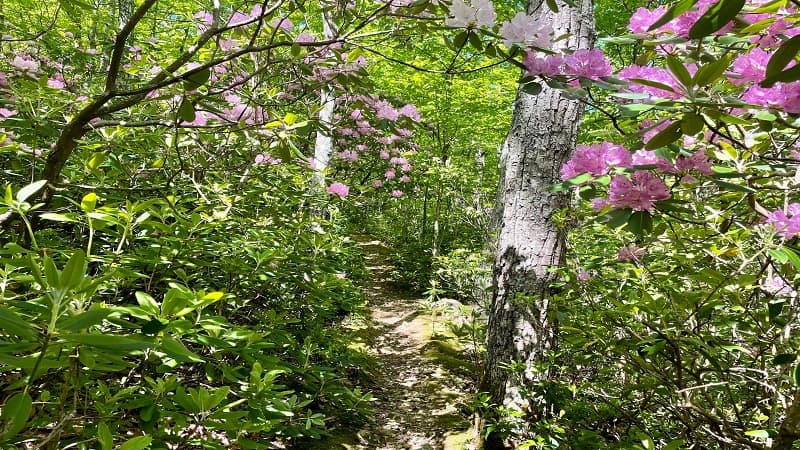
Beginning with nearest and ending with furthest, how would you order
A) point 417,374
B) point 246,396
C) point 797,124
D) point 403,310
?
point 797,124, point 246,396, point 417,374, point 403,310

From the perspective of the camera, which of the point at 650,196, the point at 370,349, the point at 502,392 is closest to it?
the point at 650,196

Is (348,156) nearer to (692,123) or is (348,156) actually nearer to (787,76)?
(692,123)

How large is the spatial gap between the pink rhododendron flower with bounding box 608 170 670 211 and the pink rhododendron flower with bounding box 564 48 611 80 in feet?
1.04

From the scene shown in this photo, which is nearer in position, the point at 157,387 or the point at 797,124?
the point at 797,124

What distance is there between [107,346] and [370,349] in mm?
4906

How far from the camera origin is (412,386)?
466cm

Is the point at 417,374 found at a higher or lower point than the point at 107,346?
lower

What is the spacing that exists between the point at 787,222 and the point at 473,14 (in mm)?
1042

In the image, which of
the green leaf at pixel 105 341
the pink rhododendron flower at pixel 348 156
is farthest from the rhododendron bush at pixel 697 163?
the pink rhododendron flower at pixel 348 156

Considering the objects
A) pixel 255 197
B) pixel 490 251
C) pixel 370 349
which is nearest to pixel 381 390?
pixel 370 349

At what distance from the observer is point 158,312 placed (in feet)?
3.90

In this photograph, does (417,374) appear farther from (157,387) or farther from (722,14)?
(722,14)

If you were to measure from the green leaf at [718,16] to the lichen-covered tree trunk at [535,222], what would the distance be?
2258mm

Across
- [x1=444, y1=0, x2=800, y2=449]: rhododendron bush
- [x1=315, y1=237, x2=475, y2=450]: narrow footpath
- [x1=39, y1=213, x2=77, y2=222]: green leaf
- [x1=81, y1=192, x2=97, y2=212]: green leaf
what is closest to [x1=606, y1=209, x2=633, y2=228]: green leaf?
[x1=444, y1=0, x2=800, y2=449]: rhododendron bush
